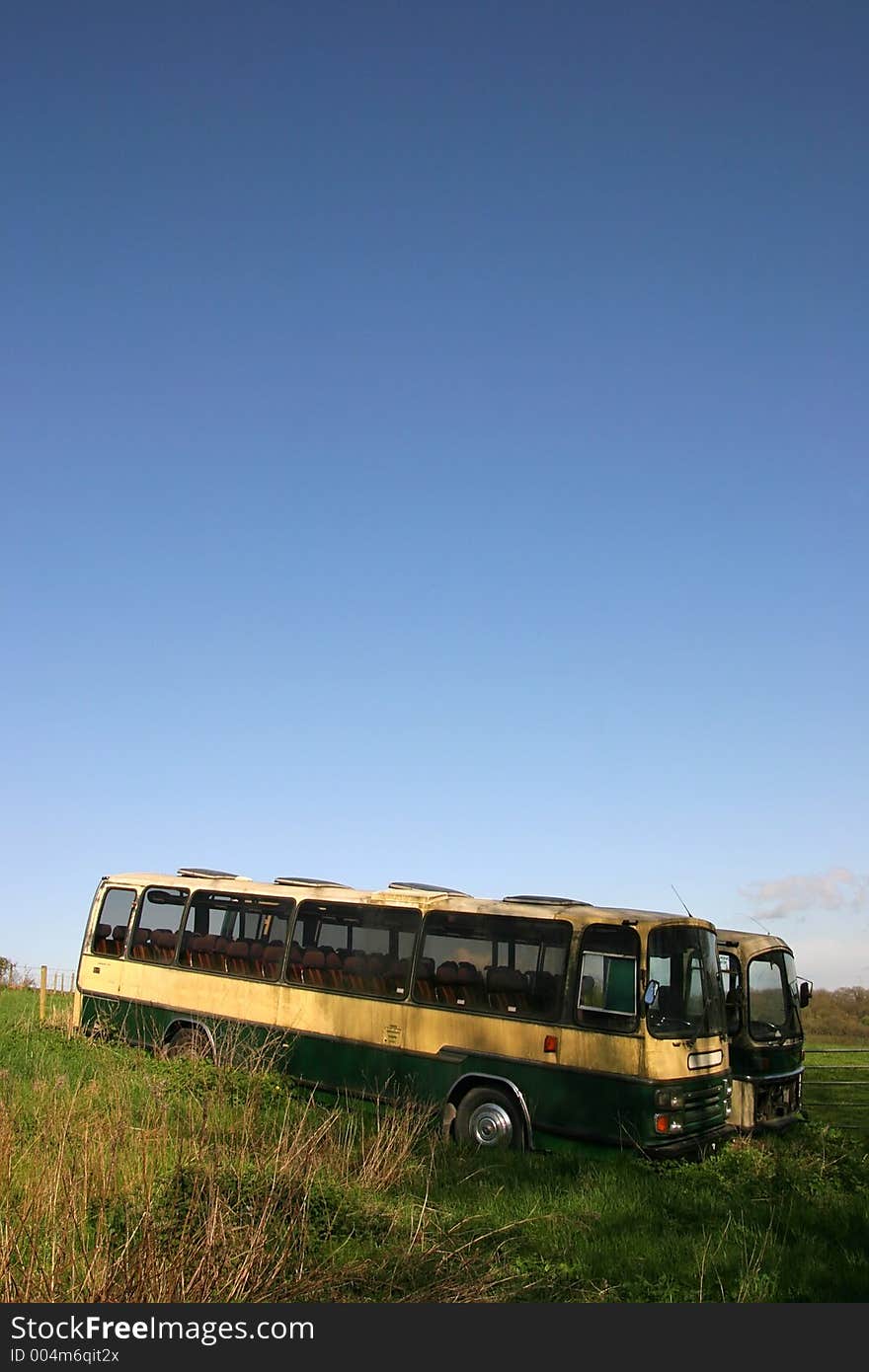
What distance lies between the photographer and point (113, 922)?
1861 cm

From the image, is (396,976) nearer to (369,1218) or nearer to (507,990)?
(507,990)

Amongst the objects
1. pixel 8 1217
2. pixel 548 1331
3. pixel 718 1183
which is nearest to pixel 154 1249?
pixel 8 1217

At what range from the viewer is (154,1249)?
6211 mm

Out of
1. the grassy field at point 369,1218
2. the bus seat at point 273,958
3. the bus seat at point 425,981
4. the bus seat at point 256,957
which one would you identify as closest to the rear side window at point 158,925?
the bus seat at point 256,957

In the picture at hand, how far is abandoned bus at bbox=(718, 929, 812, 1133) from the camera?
1510cm

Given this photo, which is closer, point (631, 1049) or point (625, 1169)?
point (625, 1169)

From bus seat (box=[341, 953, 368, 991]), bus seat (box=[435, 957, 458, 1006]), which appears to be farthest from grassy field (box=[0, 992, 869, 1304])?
bus seat (box=[341, 953, 368, 991])

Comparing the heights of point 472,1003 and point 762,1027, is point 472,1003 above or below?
above

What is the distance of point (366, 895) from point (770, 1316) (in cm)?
859

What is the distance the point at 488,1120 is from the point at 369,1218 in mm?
4435

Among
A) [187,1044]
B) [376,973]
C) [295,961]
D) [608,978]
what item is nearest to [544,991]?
[608,978]

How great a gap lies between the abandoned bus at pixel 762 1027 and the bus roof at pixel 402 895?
130 inches

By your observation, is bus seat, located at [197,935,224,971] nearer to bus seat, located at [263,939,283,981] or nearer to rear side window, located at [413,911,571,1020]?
bus seat, located at [263,939,283,981]

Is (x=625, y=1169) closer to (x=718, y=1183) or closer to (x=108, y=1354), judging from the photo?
(x=718, y=1183)
